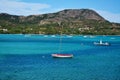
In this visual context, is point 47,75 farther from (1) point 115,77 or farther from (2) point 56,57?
(2) point 56,57

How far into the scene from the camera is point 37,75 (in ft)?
182

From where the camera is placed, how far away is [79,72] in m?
60.4

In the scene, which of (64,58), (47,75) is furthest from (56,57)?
(47,75)

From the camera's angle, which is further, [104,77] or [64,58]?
[64,58]

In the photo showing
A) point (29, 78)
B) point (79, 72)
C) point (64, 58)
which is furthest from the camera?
point (64, 58)

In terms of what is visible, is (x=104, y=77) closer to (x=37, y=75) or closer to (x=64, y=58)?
(x=37, y=75)

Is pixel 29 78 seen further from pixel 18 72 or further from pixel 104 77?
pixel 104 77

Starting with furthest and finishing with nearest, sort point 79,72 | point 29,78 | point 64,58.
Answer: point 64,58, point 79,72, point 29,78

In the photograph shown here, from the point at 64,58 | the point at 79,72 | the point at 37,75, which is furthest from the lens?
the point at 64,58

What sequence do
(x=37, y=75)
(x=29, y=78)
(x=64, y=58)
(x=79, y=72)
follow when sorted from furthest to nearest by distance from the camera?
(x=64, y=58)
(x=79, y=72)
(x=37, y=75)
(x=29, y=78)

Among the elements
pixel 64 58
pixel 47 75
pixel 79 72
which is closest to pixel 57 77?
pixel 47 75

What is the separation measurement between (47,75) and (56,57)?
31721 mm

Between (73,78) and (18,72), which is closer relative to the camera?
(73,78)

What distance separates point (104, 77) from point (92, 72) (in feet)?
19.5
